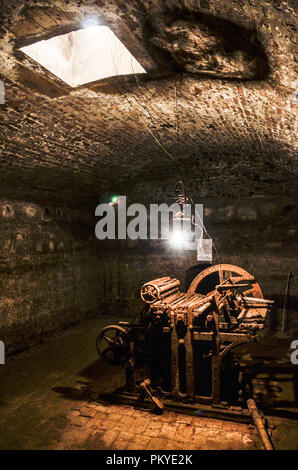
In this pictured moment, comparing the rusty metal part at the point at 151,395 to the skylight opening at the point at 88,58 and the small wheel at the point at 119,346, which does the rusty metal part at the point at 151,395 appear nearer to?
the small wheel at the point at 119,346

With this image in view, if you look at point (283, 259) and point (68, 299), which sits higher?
point (283, 259)

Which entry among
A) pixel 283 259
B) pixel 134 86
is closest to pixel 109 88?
pixel 134 86

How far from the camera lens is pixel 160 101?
4.43 metres

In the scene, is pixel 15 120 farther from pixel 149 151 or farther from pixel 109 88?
pixel 149 151

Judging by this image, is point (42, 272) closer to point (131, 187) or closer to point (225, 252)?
point (131, 187)

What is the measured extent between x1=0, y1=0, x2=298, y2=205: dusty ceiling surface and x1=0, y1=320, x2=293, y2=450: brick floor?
3.92 metres

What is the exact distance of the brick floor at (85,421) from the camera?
354 cm

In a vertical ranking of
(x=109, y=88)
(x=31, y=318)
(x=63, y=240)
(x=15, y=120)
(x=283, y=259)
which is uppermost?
(x=109, y=88)

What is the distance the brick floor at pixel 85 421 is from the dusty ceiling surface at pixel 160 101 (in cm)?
392

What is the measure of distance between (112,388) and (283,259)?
5.16 m

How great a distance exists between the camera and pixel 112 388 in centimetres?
492

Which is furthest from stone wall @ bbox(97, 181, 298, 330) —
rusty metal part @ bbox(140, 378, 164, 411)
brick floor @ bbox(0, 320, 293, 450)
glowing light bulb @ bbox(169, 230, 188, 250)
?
rusty metal part @ bbox(140, 378, 164, 411)

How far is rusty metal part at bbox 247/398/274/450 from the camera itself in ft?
11.0

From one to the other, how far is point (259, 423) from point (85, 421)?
228 cm
